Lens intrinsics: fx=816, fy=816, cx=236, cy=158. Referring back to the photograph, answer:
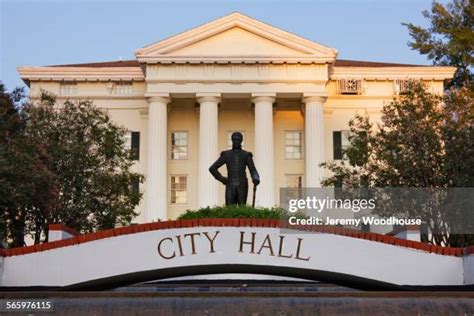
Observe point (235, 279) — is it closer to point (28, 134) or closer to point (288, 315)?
point (288, 315)

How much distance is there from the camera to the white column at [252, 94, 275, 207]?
4478 cm

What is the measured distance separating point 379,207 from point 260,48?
1974 cm

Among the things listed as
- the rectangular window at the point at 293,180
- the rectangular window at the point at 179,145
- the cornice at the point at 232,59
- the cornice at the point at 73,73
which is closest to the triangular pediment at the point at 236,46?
the cornice at the point at 232,59

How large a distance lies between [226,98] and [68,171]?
62.2 feet

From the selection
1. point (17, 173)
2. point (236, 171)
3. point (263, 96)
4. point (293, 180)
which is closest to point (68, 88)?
point (263, 96)

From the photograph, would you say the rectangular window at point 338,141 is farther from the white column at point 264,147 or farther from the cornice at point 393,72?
the white column at point 264,147

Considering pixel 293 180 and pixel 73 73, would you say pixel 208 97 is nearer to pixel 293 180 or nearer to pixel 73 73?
pixel 293 180

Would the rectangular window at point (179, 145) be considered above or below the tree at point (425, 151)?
above

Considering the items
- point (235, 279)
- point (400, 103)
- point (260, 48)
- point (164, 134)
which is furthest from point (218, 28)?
point (235, 279)

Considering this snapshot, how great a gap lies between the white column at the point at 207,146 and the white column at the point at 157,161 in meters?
2.00

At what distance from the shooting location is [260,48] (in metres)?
46.7

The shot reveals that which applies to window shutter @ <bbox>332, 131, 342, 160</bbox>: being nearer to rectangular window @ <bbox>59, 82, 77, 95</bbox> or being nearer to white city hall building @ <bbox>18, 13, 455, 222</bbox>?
white city hall building @ <bbox>18, 13, 455, 222</bbox>

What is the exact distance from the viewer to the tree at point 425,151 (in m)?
28.7

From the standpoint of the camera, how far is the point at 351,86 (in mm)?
48250
